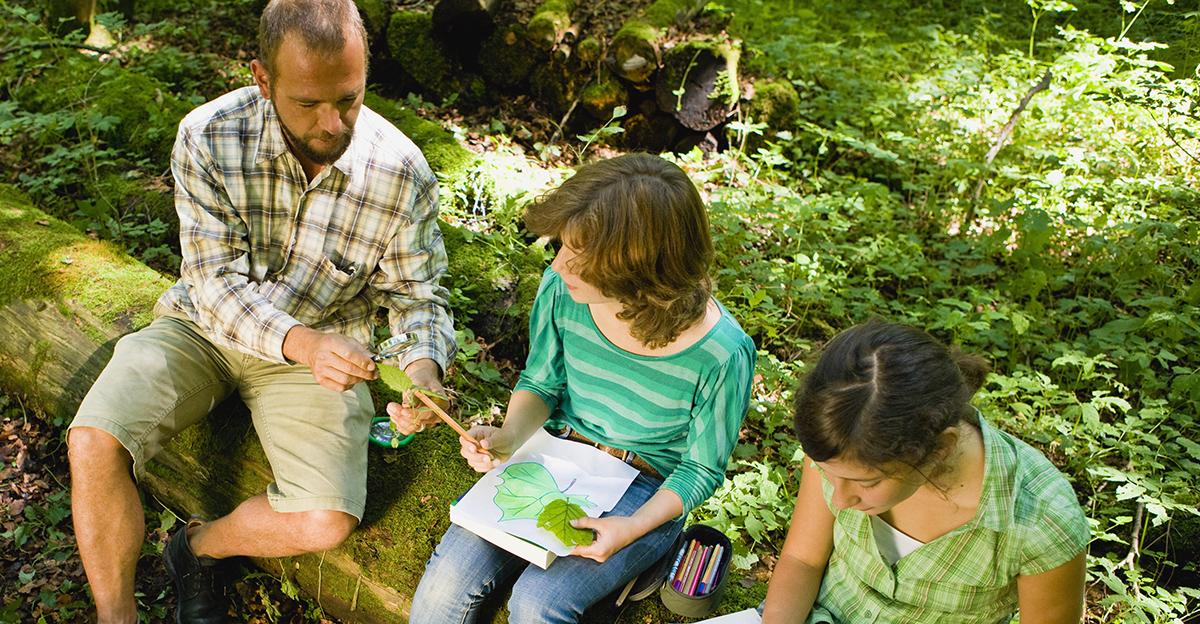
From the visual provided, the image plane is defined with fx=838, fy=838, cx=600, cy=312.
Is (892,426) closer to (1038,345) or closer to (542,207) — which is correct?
(542,207)

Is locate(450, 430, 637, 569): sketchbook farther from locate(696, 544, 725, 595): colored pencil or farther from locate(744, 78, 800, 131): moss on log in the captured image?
locate(744, 78, 800, 131): moss on log

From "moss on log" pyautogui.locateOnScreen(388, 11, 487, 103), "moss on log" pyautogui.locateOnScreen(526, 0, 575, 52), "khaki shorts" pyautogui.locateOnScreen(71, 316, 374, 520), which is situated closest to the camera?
"khaki shorts" pyautogui.locateOnScreen(71, 316, 374, 520)

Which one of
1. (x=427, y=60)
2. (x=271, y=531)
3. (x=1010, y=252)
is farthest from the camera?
(x=427, y=60)

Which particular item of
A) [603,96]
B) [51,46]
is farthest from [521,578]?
[51,46]

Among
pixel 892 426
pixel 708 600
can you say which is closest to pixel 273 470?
pixel 708 600

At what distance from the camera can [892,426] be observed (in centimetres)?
164

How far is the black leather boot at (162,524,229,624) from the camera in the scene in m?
2.57

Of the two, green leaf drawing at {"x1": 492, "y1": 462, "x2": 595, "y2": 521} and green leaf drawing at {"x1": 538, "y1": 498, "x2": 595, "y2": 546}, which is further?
green leaf drawing at {"x1": 492, "y1": 462, "x2": 595, "y2": 521}

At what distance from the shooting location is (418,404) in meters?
2.38

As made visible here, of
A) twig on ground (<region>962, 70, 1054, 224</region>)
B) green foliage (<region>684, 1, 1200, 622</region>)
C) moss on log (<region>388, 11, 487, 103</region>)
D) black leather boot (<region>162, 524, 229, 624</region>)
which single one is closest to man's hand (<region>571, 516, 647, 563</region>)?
green foliage (<region>684, 1, 1200, 622</region>)

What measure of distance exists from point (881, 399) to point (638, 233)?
27.9 inches

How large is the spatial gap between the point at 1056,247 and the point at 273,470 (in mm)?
4253

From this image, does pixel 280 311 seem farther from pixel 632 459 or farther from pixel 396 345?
pixel 632 459

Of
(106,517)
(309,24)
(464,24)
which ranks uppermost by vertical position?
(309,24)
